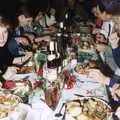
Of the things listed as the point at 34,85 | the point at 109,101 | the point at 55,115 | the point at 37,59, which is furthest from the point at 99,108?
the point at 37,59

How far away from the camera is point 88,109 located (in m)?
1.46

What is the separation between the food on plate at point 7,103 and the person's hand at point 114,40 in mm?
581

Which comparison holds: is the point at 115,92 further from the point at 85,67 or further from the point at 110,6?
the point at 110,6

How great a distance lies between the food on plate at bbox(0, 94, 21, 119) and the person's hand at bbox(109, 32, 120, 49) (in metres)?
0.58

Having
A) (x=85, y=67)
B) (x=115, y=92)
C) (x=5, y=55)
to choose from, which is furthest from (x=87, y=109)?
(x=5, y=55)

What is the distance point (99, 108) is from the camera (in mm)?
1472

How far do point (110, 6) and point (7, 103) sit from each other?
32.6 inches

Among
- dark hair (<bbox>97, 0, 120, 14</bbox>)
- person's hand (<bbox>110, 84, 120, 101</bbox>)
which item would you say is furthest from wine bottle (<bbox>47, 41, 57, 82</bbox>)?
dark hair (<bbox>97, 0, 120, 14</bbox>)

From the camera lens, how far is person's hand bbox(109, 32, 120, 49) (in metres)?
1.81

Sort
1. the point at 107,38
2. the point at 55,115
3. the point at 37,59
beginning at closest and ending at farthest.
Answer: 1. the point at 55,115
2. the point at 37,59
3. the point at 107,38

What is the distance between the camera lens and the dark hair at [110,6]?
1.96 metres

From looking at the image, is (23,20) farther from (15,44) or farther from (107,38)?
(107,38)

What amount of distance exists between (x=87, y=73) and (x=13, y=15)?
1.78ft

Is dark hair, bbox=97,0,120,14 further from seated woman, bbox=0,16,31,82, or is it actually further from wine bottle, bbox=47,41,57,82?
seated woman, bbox=0,16,31,82
